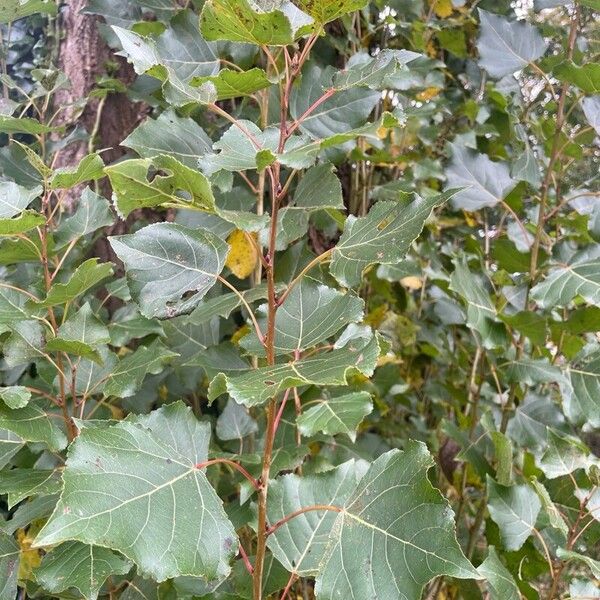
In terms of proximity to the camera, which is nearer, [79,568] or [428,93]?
[79,568]

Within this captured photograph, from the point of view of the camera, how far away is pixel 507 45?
1.25 metres

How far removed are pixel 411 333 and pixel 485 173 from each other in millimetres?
477

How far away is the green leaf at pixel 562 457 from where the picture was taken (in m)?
0.99

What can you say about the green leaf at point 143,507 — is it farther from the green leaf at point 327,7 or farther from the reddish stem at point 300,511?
the green leaf at point 327,7

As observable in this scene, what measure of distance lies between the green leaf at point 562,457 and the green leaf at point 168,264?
626mm

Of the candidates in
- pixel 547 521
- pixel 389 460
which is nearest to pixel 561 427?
pixel 547 521

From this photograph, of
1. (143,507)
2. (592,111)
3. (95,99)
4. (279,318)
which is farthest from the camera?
(95,99)

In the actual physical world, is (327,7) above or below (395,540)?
above

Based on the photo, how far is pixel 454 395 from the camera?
5.08 ft

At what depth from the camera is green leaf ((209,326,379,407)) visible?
0.56 metres

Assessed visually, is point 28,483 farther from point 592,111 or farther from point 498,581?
point 592,111

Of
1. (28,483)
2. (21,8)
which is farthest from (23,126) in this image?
(28,483)

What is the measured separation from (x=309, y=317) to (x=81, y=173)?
34cm

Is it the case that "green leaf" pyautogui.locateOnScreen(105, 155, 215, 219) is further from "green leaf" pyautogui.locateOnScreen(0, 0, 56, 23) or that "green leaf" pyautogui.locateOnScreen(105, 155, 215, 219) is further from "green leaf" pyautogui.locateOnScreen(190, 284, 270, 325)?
"green leaf" pyautogui.locateOnScreen(0, 0, 56, 23)
